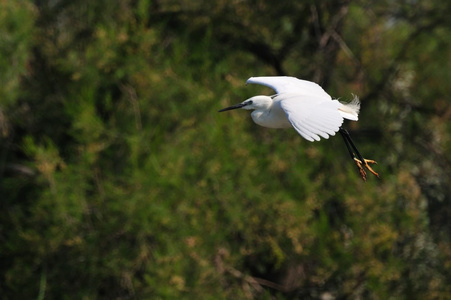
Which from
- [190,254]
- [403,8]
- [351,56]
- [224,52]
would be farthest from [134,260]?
[403,8]

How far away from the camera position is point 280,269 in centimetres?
976

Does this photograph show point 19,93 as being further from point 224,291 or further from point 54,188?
point 224,291

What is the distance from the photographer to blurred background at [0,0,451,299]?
8430 millimetres

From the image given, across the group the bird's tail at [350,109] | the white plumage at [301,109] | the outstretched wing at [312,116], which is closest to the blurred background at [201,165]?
the white plumage at [301,109]

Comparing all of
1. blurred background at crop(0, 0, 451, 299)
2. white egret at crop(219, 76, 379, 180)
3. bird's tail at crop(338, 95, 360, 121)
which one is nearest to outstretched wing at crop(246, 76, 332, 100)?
white egret at crop(219, 76, 379, 180)

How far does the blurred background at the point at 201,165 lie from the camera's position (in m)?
8.43

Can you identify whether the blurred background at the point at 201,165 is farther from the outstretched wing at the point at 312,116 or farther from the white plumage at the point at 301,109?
the outstretched wing at the point at 312,116

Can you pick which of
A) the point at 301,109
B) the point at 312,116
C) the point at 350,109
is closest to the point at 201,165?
the point at 350,109

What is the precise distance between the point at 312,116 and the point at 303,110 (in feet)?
0.32

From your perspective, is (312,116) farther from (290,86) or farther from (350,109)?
(290,86)

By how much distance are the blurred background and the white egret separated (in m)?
2.98

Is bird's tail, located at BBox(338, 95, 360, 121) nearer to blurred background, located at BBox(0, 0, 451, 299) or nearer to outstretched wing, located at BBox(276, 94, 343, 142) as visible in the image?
outstretched wing, located at BBox(276, 94, 343, 142)

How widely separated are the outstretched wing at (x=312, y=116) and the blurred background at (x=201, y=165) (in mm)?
3606

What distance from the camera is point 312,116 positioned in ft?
14.8
